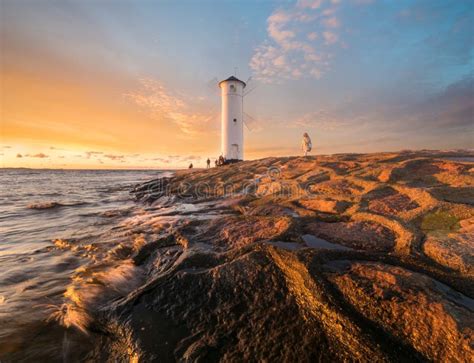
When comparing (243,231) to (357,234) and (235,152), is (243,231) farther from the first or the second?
(235,152)

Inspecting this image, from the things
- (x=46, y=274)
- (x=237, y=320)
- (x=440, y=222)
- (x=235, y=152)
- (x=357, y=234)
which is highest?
(x=235, y=152)

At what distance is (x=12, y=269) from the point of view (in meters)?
5.34

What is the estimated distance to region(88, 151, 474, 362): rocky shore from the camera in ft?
6.98

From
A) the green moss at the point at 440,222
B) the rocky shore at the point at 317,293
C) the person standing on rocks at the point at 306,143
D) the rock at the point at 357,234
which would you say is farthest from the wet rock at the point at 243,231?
the person standing on rocks at the point at 306,143

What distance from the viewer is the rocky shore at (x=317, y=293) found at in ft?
6.98

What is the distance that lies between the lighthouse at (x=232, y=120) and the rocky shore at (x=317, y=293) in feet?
91.0

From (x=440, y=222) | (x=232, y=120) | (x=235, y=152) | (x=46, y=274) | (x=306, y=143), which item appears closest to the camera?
(x=440, y=222)

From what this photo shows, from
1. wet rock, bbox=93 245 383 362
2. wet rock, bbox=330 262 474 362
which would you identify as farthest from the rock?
wet rock, bbox=93 245 383 362

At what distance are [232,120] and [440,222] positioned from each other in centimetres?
3058

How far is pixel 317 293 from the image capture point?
2.60 metres

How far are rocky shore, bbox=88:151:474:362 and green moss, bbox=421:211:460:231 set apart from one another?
0.01 m

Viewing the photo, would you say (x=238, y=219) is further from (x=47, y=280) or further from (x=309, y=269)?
(x=47, y=280)

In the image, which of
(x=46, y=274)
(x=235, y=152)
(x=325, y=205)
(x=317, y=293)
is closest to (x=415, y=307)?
(x=317, y=293)

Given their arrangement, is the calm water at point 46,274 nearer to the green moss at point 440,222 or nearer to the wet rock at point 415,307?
the wet rock at point 415,307
